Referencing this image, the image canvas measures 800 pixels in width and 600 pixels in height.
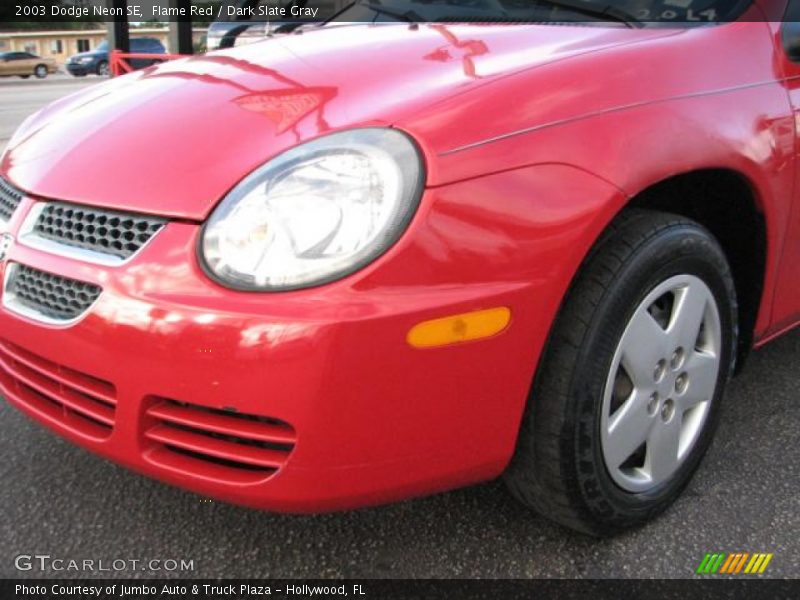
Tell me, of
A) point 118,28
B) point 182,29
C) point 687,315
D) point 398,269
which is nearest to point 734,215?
point 687,315

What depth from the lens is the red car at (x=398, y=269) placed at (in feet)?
4.58

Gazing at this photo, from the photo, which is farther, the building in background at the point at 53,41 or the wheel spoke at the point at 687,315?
the building in background at the point at 53,41

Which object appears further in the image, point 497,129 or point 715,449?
point 715,449

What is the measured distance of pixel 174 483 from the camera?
153 centimetres

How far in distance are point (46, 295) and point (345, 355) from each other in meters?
0.71

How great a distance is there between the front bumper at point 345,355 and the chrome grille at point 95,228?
0.15ft

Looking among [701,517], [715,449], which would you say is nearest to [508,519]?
[701,517]

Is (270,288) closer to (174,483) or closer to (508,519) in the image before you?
(174,483)

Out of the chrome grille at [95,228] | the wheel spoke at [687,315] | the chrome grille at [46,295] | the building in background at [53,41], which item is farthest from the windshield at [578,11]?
the building in background at [53,41]

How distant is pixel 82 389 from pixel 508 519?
3.48ft

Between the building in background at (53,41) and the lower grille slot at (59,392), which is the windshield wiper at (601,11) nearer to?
the lower grille slot at (59,392)

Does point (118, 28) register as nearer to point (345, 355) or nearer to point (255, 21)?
point (255, 21)

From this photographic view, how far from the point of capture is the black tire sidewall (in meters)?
1.62

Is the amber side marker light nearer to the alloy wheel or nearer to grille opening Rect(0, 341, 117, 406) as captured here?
the alloy wheel
